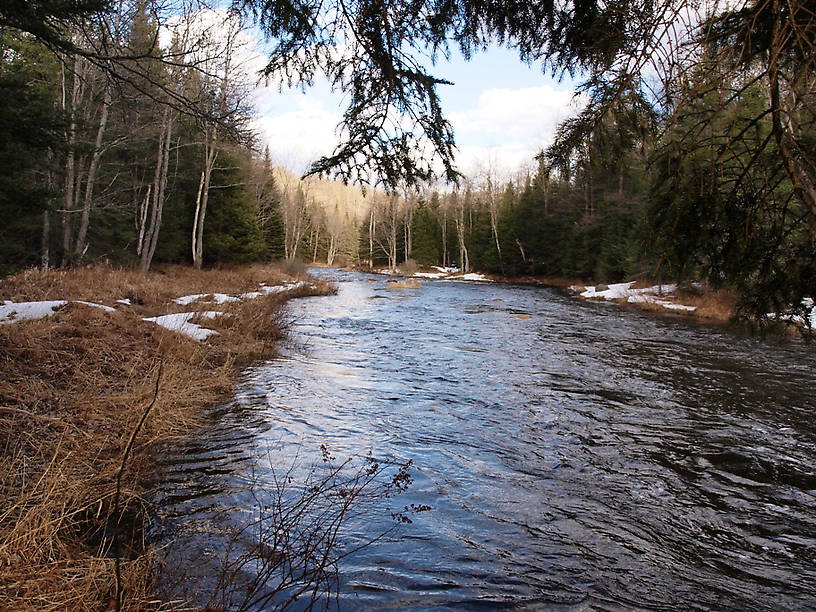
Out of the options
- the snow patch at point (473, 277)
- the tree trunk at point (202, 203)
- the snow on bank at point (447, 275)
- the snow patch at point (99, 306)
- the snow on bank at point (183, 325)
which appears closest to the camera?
the snow patch at point (99, 306)

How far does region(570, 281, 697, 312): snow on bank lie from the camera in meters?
20.2

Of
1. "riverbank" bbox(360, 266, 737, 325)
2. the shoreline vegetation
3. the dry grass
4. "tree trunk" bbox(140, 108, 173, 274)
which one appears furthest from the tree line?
the dry grass

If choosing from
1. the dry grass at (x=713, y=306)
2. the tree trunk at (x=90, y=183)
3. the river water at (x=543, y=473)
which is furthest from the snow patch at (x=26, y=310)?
the dry grass at (x=713, y=306)

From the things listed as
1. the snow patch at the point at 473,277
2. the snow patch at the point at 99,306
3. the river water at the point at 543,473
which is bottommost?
the river water at the point at 543,473

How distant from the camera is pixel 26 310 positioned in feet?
27.5

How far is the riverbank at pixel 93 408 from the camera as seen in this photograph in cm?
272

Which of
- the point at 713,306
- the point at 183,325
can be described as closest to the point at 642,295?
the point at 713,306

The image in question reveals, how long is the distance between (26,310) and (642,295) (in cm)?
2205

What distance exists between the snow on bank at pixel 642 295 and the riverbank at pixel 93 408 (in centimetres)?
1522

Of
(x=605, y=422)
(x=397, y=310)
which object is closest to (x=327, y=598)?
(x=605, y=422)

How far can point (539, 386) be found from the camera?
28.9 feet

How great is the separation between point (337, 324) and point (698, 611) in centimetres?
1317

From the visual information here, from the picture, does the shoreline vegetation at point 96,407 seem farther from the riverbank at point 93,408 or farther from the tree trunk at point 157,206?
the tree trunk at point 157,206

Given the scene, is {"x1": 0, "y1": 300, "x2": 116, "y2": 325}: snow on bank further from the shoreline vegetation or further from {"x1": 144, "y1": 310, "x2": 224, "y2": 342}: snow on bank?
{"x1": 144, "y1": 310, "x2": 224, "y2": 342}: snow on bank
